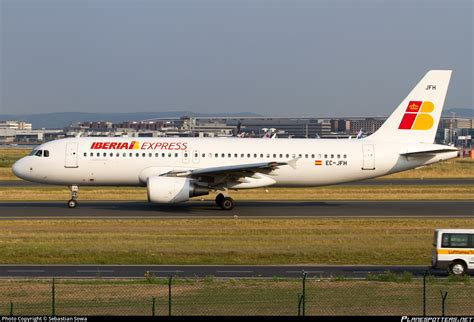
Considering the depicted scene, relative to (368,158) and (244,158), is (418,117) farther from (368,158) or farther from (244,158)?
(244,158)

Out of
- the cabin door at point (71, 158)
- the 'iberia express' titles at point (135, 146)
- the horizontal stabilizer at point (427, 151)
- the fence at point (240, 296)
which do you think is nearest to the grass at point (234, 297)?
the fence at point (240, 296)

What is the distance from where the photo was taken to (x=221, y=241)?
116ft

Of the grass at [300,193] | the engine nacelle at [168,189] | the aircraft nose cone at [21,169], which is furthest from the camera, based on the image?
the grass at [300,193]

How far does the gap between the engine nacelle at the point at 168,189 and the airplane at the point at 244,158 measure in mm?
83

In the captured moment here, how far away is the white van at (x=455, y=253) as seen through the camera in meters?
27.2

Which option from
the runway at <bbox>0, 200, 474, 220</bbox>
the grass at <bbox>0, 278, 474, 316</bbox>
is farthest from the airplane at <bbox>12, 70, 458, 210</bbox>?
the grass at <bbox>0, 278, 474, 316</bbox>

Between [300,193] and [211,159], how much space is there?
490 inches

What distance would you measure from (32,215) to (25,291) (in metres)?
21.4

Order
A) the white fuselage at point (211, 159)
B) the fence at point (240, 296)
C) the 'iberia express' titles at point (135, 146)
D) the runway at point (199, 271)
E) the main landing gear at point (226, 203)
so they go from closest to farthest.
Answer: the fence at point (240, 296) < the runway at point (199, 271) < the main landing gear at point (226, 203) < the white fuselage at point (211, 159) < the 'iberia express' titles at point (135, 146)

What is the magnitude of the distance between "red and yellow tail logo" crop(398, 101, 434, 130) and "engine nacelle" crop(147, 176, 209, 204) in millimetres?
14015

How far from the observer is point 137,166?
156 feet

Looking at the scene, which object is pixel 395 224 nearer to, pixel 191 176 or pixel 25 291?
pixel 191 176

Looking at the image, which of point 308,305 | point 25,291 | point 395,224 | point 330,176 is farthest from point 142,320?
point 330,176

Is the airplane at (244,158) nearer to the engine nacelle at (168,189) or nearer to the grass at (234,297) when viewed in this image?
the engine nacelle at (168,189)
